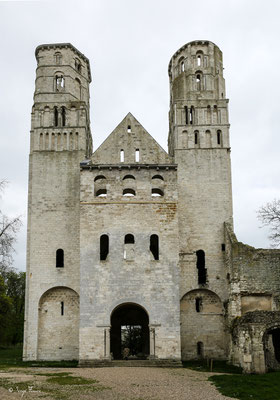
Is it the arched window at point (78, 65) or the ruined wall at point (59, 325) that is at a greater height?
the arched window at point (78, 65)

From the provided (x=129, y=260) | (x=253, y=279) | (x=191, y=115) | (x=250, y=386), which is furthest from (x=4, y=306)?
(x=250, y=386)

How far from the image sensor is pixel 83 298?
29562 millimetres

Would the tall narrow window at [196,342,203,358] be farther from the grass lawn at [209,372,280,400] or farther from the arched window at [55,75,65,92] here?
the arched window at [55,75,65,92]

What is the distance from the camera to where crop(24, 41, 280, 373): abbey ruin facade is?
29625 mm

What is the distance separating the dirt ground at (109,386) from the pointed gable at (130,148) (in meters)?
14.8

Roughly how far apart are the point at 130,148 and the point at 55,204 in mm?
6824

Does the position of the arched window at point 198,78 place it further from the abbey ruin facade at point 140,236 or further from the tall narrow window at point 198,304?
the tall narrow window at point 198,304

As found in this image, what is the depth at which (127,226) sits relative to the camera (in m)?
31.1

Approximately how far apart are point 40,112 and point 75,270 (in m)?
12.6

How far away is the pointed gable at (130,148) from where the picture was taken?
3328cm

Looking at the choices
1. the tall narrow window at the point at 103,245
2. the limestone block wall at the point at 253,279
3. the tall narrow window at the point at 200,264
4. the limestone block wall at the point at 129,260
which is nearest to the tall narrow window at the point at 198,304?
the tall narrow window at the point at 200,264

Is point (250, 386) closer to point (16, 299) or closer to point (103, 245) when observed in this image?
point (103, 245)

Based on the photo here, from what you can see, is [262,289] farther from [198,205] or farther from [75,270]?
[75,270]

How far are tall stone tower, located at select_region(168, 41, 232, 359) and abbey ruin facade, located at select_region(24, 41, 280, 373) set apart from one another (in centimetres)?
7
